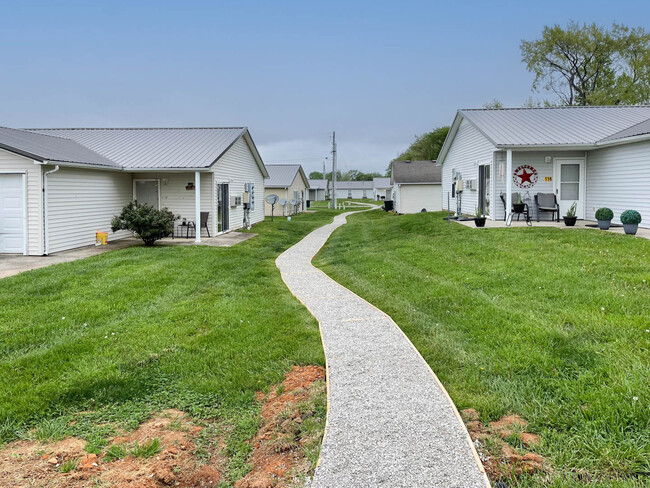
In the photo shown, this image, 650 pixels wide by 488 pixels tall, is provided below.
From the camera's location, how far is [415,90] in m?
28.7

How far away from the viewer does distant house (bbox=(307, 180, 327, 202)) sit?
270 ft

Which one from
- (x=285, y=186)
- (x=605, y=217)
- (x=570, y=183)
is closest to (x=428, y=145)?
(x=285, y=186)

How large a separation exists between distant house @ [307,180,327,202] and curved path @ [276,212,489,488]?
75.5 m

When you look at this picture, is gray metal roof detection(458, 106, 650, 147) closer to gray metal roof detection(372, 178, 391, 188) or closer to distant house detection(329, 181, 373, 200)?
gray metal roof detection(372, 178, 391, 188)

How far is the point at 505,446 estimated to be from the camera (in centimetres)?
331

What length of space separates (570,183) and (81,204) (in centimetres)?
1479

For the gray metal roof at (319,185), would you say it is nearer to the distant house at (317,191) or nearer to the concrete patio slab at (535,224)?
the distant house at (317,191)

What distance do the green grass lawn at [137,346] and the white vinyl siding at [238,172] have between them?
28.7 ft

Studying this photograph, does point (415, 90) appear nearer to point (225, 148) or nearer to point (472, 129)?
point (472, 129)

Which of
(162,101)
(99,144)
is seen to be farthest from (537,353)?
(162,101)

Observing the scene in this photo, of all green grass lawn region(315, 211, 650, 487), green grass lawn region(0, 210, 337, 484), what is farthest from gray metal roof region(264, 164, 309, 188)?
green grass lawn region(0, 210, 337, 484)

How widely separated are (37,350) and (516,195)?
14.0m

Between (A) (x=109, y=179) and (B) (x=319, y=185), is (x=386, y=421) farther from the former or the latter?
(B) (x=319, y=185)

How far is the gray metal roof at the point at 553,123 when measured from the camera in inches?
614
